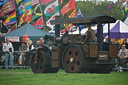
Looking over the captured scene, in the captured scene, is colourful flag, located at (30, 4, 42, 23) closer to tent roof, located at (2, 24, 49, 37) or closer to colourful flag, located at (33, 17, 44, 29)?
colourful flag, located at (33, 17, 44, 29)

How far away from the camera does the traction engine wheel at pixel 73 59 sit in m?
17.0

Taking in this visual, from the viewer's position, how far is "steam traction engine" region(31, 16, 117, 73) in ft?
55.8

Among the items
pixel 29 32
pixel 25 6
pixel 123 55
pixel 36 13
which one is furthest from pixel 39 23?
pixel 123 55

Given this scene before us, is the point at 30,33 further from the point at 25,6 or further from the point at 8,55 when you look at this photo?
the point at 25,6

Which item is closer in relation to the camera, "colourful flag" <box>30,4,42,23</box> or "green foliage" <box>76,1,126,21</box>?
"colourful flag" <box>30,4,42,23</box>

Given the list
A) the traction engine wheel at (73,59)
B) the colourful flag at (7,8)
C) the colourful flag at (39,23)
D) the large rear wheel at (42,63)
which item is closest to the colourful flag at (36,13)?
the colourful flag at (39,23)

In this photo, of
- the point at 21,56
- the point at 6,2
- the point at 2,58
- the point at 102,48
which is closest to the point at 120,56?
the point at 102,48

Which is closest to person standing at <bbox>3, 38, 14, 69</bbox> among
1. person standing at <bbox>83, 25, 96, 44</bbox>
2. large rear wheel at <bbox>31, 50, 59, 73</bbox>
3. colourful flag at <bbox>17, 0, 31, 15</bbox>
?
large rear wheel at <bbox>31, 50, 59, 73</bbox>

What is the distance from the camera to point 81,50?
17.0m

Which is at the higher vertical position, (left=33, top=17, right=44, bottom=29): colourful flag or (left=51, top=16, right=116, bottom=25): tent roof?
(left=33, top=17, right=44, bottom=29): colourful flag

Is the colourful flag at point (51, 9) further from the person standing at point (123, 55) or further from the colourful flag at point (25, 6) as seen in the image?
the person standing at point (123, 55)

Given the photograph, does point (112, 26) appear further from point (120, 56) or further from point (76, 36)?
point (76, 36)

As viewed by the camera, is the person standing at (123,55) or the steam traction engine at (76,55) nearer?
the steam traction engine at (76,55)

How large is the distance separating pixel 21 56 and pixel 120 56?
6.01m
